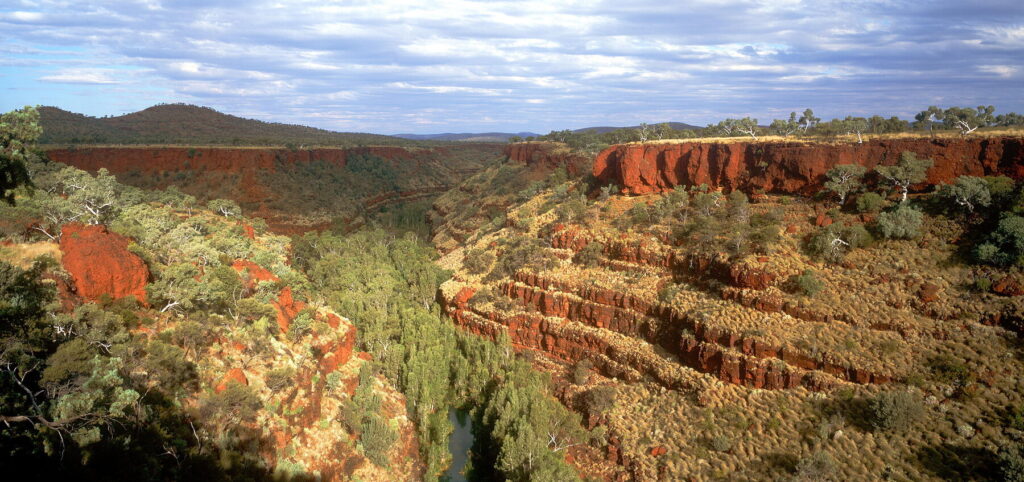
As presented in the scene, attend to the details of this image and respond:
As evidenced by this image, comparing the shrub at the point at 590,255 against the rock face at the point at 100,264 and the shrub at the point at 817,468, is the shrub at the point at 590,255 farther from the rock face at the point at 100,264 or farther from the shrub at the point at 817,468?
the rock face at the point at 100,264

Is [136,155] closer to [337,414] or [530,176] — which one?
[530,176]

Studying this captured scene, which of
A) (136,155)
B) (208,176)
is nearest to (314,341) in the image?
(208,176)

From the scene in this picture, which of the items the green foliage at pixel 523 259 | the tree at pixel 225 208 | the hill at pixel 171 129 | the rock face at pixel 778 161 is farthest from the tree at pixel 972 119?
the hill at pixel 171 129

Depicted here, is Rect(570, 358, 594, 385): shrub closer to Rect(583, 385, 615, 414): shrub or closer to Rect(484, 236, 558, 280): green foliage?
Rect(583, 385, 615, 414): shrub

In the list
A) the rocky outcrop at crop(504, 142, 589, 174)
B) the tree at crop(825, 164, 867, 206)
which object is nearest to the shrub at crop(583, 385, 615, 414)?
the tree at crop(825, 164, 867, 206)

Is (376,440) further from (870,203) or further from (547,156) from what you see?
(547,156)

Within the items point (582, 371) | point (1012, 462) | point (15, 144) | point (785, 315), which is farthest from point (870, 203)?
point (15, 144)
